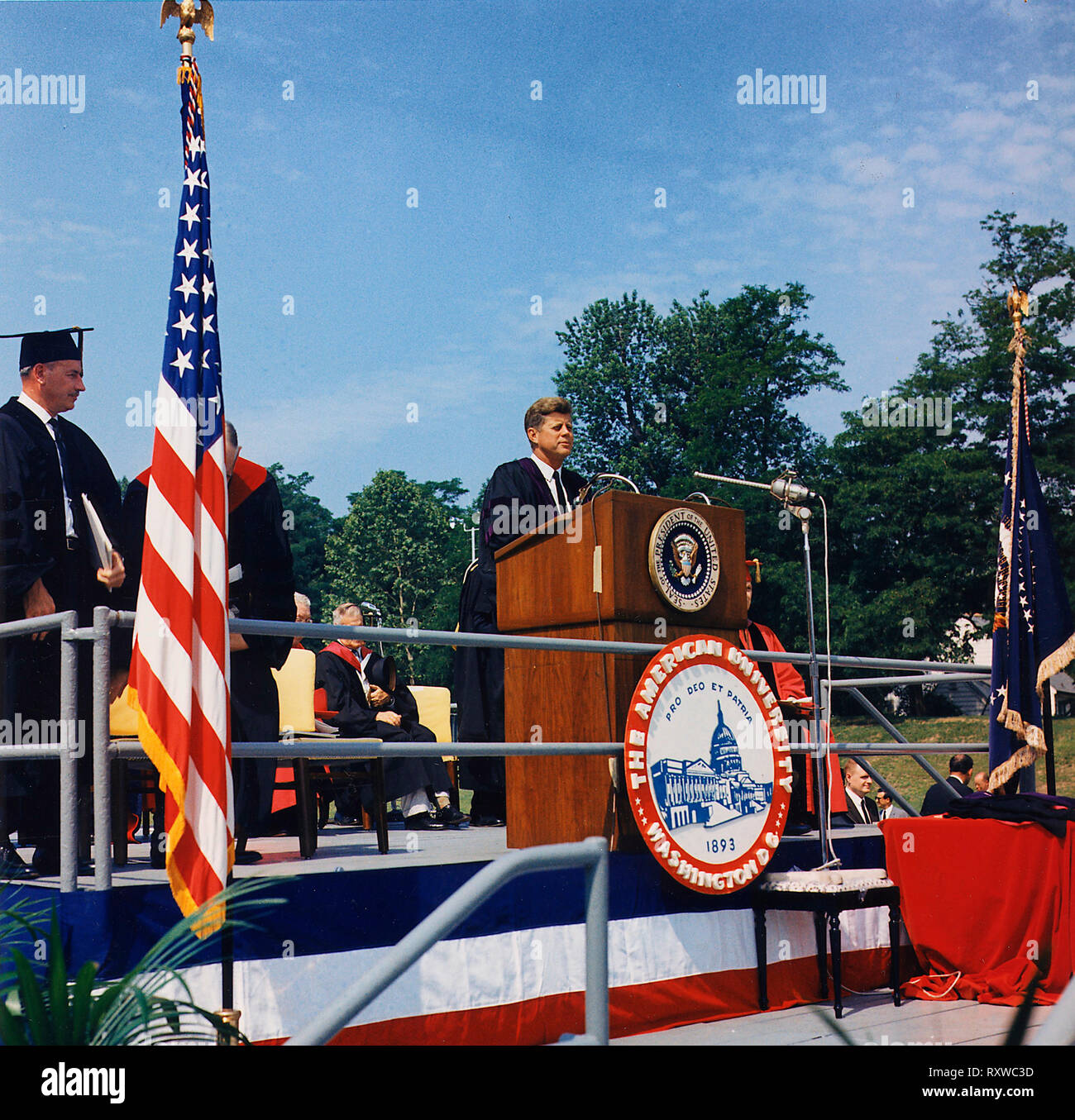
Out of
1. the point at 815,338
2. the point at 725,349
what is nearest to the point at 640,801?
the point at 815,338

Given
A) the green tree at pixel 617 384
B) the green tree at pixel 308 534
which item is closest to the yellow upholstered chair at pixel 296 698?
the green tree at pixel 617 384

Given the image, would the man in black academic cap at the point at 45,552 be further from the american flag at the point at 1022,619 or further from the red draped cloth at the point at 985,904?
the american flag at the point at 1022,619

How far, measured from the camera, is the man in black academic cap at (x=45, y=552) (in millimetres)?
5109

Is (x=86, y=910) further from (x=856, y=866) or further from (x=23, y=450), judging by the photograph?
→ (x=856, y=866)

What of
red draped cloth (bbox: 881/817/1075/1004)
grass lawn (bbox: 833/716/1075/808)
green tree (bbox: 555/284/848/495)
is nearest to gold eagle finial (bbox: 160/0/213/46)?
red draped cloth (bbox: 881/817/1075/1004)

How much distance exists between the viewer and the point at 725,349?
161 feet

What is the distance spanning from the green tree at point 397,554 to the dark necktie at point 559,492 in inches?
1925

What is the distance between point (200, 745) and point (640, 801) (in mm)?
1929

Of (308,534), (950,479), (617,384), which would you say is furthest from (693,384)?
(308,534)

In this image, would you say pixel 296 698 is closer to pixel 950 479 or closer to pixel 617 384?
pixel 950 479

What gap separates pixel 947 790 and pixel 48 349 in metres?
6.47

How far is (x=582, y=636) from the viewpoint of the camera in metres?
5.70

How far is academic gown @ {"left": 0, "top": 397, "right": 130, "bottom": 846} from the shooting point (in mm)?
5113
